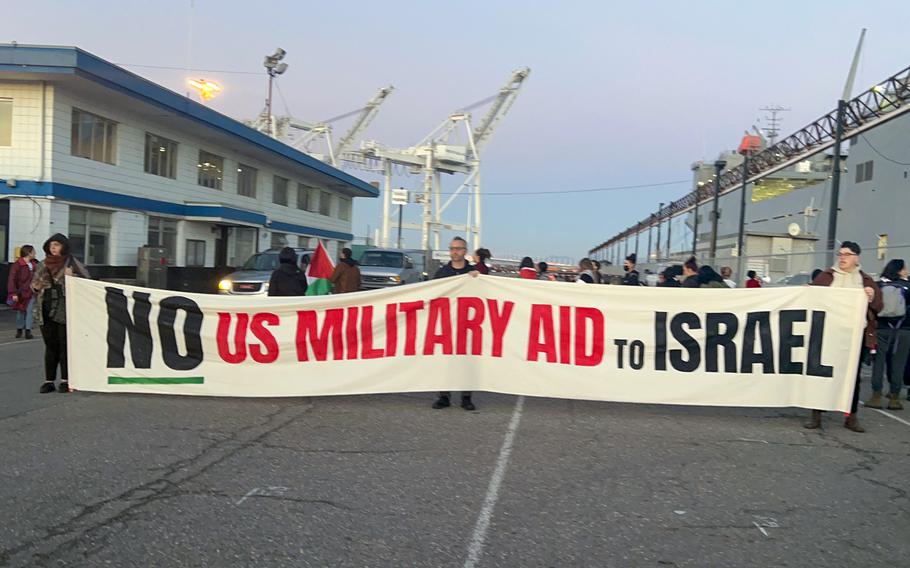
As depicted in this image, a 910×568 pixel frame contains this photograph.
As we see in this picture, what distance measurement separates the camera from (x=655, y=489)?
5.25 m

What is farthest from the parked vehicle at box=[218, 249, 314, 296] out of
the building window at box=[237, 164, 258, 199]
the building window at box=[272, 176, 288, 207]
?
the building window at box=[272, 176, 288, 207]

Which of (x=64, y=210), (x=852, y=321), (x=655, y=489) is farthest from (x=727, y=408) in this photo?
(x=64, y=210)

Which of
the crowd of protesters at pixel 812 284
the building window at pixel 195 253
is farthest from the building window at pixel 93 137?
the crowd of protesters at pixel 812 284

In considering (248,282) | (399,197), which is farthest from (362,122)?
(248,282)

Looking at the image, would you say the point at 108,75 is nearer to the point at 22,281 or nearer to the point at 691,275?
the point at 22,281

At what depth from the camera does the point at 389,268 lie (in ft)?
67.9

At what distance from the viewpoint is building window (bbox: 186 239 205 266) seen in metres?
26.7

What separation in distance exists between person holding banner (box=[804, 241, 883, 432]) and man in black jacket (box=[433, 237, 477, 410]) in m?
3.59

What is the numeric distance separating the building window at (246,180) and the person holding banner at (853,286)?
26.1m

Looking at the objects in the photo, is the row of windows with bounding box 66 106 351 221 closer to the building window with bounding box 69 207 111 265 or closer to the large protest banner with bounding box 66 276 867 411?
the building window with bounding box 69 207 111 265

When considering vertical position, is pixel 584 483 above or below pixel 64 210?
below

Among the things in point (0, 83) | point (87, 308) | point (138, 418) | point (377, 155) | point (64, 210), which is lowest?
point (138, 418)

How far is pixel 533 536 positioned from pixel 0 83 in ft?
65.8

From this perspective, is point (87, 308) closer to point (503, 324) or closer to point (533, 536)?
point (503, 324)
